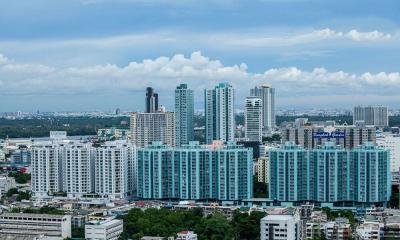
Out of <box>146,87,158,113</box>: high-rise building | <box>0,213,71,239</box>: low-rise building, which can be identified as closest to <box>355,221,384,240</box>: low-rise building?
<box>0,213,71,239</box>: low-rise building

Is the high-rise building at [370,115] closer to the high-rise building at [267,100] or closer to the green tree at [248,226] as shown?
the high-rise building at [267,100]

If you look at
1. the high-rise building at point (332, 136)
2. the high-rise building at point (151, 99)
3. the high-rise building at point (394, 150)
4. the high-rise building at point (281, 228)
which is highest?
the high-rise building at point (151, 99)

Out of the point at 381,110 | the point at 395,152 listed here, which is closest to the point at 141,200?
the point at 395,152

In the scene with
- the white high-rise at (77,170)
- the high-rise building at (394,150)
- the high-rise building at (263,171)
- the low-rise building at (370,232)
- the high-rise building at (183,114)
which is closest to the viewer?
the low-rise building at (370,232)

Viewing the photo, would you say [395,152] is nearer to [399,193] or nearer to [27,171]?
[399,193]

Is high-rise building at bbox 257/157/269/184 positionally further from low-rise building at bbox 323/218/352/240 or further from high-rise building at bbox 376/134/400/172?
low-rise building at bbox 323/218/352/240

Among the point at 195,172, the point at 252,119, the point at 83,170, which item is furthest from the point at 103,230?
the point at 252,119

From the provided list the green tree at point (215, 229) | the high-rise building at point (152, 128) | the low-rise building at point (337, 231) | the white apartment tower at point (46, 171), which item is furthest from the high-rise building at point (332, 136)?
the green tree at point (215, 229)
